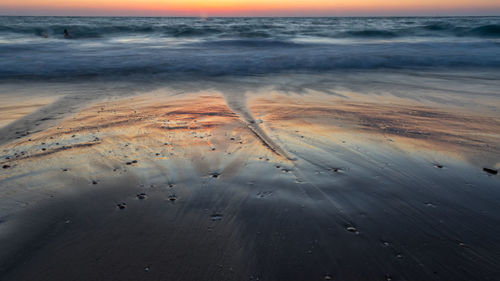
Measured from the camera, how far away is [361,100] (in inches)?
258

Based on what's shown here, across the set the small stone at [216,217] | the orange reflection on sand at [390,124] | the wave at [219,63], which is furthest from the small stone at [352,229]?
the wave at [219,63]

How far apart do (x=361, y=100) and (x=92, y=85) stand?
732 centimetres

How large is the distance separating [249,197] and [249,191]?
11cm

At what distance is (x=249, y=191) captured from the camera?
9.37ft

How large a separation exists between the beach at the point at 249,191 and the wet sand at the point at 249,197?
14 millimetres

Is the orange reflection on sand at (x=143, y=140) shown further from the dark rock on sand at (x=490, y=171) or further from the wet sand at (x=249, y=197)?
the dark rock on sand at (x=490, y=171)

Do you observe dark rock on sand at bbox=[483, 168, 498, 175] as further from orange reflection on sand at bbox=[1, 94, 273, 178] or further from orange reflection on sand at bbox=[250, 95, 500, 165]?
orange reflection on sand at bbox=[1, 94, 273, 178]

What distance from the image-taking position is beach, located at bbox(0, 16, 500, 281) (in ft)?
6.53

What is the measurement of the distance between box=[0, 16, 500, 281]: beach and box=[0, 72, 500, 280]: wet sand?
14mm

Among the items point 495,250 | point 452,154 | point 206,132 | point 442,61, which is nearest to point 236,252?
Result: point 495,250

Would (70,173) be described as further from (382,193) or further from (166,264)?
(382,193)

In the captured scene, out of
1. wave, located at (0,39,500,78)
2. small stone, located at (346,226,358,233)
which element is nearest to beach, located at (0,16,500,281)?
small stone, located at (346,226,358,233)

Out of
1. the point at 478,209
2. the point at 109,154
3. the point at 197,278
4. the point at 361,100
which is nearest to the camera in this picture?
the point at 197,278

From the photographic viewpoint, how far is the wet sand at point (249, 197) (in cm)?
198
